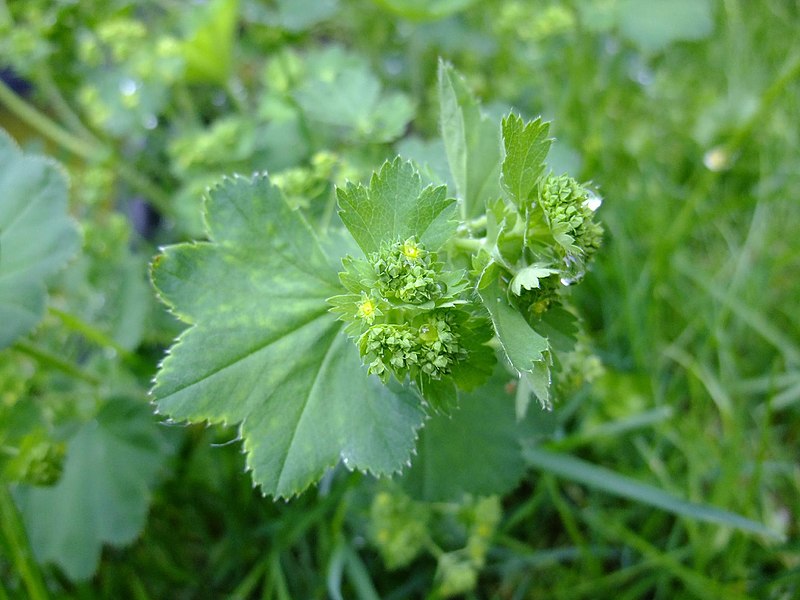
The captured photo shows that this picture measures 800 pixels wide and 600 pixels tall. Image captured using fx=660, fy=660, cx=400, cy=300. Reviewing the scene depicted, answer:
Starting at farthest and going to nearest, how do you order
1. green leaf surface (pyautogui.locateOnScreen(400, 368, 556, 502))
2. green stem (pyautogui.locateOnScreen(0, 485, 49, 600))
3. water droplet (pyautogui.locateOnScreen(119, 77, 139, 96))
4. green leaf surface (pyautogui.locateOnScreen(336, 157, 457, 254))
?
water droplet (pyautogui.locateOnScreen(119, 77, 139, 96))
green stem (pyautogui.locateOnScreen(0, 485, 49, 600))
green leaf surface (pyautogui.locateOnScreen(400, 368, 556, 502))
green leaf surface (pyautogui.locateOnScreen(336, 157, 457, 254))

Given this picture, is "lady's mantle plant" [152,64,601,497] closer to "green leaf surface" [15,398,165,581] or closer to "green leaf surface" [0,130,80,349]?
"green leaf surface" [0,130,80,349]


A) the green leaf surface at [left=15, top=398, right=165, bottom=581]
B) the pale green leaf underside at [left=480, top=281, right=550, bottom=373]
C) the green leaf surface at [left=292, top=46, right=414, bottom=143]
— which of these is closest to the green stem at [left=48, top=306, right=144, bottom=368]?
the green leaf surface at [left=15, top=398, right=165, bottom=581]

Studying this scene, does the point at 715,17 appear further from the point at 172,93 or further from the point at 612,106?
the point at 172,93

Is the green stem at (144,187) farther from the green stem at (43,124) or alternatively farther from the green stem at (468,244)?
the green stem at (468,244)

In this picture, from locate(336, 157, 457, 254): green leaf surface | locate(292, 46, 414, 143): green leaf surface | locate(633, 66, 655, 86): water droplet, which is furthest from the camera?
locate(633, 66, 655, 86): water droplet

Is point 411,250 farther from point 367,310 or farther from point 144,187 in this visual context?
point 144,187

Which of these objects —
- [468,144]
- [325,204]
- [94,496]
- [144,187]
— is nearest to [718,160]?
[468,144]
